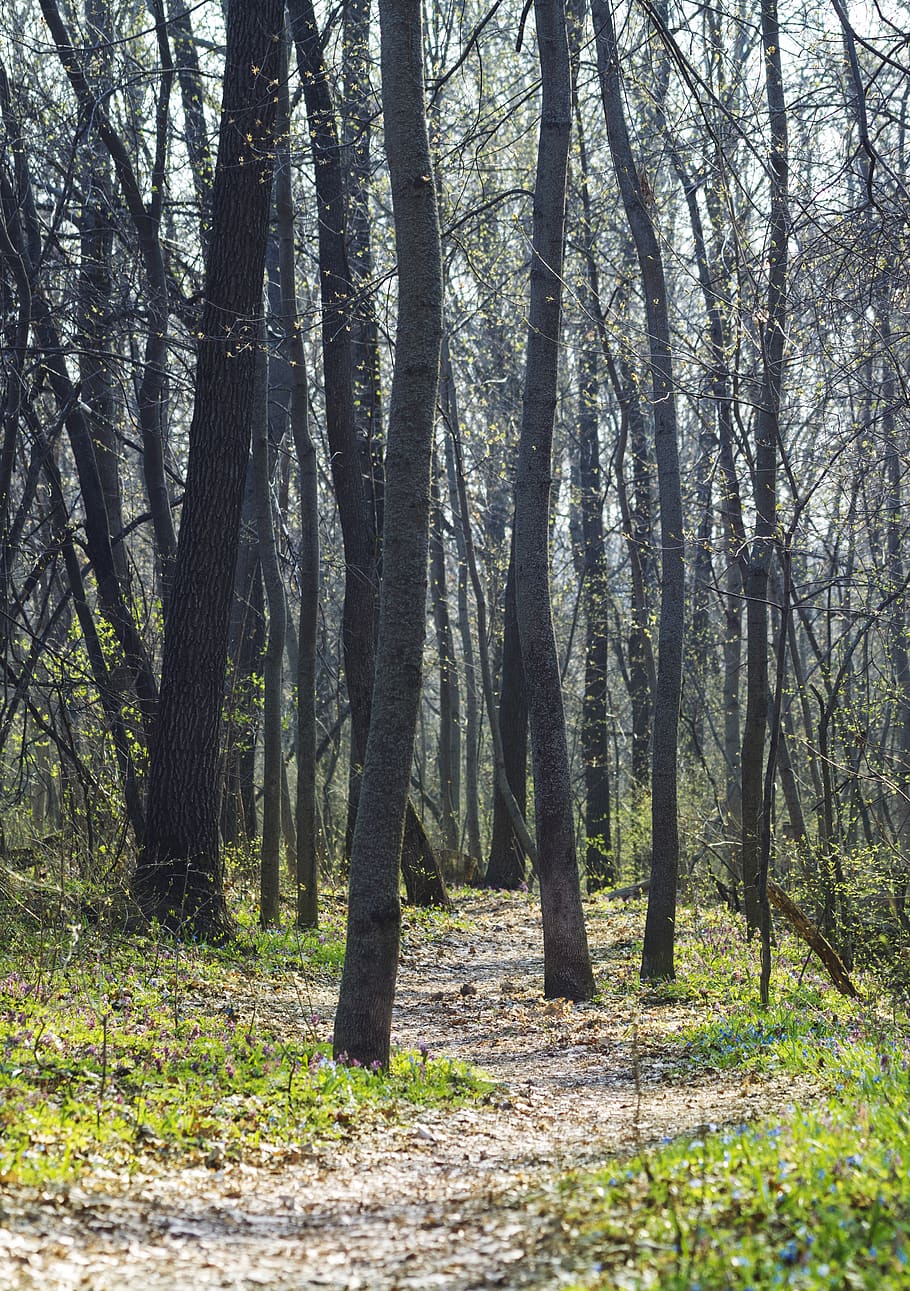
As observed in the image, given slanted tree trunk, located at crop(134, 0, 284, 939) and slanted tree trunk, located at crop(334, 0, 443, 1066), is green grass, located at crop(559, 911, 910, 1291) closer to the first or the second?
slanted tree trunk, located at crop(334, 0, 443, 1066)

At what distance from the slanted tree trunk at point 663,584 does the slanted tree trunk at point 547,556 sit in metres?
0.71

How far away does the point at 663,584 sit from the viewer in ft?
33.1

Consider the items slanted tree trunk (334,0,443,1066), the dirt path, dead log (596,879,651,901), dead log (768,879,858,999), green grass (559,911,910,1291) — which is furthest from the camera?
dead log (596,879,651,901)

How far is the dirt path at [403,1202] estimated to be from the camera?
3559mm

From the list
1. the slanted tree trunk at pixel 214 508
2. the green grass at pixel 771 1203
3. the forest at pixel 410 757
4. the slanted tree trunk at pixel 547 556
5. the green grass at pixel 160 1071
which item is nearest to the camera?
the green grass at pixel 771 1203

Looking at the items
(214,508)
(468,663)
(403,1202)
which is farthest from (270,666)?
(468,663)

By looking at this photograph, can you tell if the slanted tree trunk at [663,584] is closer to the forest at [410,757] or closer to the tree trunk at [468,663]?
the forest at [410,757]

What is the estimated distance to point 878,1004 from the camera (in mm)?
8180

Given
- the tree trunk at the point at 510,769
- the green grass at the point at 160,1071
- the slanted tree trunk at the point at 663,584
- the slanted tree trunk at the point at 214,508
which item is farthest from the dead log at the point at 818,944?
the tree trunk at the point at 510,769

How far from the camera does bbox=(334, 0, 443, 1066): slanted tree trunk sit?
6191mm

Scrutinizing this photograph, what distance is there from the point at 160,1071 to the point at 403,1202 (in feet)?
6.19

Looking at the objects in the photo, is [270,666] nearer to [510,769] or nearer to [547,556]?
[547,556]

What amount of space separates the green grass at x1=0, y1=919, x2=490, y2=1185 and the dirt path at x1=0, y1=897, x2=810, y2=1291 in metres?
0.21

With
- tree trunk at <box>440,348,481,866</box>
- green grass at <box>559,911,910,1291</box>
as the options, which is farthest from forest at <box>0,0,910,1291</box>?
tree trunk at <box>440,348,481,866</box>
